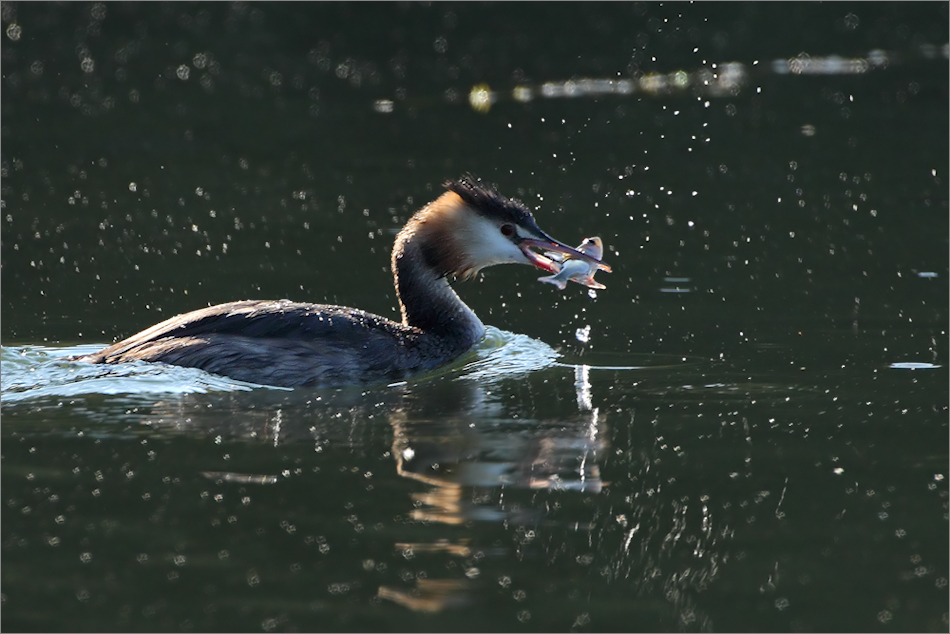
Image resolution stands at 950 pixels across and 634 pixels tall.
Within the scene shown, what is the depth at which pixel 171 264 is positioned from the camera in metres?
11.8

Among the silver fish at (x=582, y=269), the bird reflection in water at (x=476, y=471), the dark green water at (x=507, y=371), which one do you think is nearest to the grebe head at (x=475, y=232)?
the silver fish at (x=582, y=269)

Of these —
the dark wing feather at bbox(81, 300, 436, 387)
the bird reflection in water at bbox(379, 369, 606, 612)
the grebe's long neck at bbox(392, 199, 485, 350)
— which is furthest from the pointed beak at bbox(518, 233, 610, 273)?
the bird reflection in water at bbox(379, 369, 606, 612)

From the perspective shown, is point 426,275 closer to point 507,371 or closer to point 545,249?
point 545,249

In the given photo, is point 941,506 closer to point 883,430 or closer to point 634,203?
point 883,430

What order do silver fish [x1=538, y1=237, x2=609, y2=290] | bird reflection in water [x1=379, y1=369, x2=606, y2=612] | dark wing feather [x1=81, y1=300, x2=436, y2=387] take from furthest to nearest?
silver fish [x1=538, y1=237, x2=609, y2=290]
dark wing feather [x1=81, y1=300, x2=436, y2=387]
bird reflection in water [x1=379, y1=369, x2=606, y2=612]

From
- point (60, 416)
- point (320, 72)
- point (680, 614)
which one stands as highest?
point (320, 72)

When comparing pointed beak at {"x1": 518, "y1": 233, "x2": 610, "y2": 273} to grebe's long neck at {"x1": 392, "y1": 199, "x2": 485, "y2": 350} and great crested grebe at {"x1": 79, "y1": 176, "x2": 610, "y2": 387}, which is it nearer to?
great crested grebe at {"x1": 79, "y1": 176, "x2": 610, "y2": 387}

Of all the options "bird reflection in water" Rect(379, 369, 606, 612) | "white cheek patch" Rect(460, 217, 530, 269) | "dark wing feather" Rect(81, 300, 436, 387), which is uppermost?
"white cheek patch" Rect(460, 217, 530, 269)

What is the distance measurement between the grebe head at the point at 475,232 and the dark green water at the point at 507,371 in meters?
0.60

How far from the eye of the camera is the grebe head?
942 cm

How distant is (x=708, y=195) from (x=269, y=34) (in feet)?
43.3

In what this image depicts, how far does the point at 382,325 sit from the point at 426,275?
0.71 m

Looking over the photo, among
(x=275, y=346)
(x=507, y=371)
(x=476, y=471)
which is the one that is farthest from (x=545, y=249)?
(x=476, y=471)

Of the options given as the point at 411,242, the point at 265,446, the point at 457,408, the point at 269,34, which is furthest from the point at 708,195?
the point at 269,34
